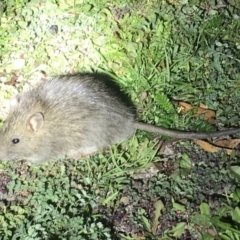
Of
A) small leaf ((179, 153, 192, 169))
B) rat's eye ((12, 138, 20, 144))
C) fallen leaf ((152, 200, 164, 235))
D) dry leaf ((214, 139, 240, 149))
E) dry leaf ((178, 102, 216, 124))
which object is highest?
dry leaf ((178, 102, 216, 124))

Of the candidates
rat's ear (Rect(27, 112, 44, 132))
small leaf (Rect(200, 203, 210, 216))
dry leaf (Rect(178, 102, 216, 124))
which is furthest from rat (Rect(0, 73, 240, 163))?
small leaf (Rect(200, 203, 210, 216))

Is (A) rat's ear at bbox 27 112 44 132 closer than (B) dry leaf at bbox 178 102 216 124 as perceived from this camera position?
Yes

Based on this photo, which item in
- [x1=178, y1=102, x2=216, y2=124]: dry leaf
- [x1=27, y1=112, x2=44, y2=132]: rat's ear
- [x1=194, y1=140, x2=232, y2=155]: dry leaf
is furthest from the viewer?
[x1=178, y1=102, x2=216, y2=124]: dry leaf

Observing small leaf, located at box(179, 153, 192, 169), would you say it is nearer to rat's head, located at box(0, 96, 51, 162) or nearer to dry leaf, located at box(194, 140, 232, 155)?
dry leaf, located at box(194, 140, 232, 155)

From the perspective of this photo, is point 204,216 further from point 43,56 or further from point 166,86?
point 43,56

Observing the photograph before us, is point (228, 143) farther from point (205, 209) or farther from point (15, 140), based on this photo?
point (15, 140)

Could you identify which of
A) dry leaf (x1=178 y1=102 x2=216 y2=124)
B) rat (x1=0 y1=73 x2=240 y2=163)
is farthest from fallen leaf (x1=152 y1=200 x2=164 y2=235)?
Result: dry leaf (x1=178 y1=102 x2=216 y2=124)

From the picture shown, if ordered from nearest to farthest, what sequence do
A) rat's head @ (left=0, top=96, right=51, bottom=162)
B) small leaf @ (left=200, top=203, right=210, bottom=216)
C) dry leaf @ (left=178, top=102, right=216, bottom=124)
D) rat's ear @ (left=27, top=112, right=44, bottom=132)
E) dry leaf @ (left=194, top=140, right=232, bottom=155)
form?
small leaf @ (left=200, top=203, right=210, bottom=216) → rat's ear @ (left=27, top=112, right=44, bottom=132) → rat's head @ (left=0, top=96, right=51, bottom=162) → dry leaf @ (left=194, top=140, right=232, bottom=155) → dry leaf @ (left=178, top=102, right=216, bottom=124)

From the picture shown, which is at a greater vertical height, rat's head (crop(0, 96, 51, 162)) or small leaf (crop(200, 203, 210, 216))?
rat's head (crop(0, 96, 51, 162))
